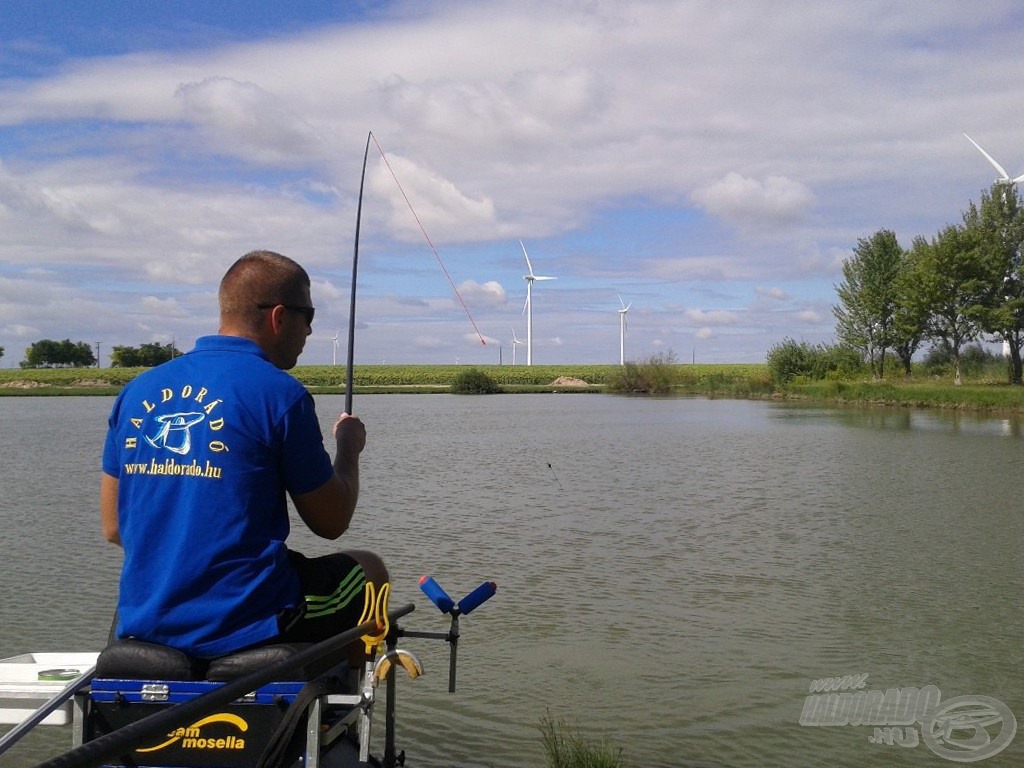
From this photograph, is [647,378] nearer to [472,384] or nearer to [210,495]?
[472,384]

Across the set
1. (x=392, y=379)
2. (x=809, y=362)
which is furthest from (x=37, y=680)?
(x=392, y=379)

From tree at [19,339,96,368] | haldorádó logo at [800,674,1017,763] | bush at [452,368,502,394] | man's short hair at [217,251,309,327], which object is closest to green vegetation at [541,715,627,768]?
haldorádó logo at [800,674,1017,763]

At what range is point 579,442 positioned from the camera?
2961 centimetres

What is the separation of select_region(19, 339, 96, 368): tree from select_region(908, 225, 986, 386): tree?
10018 centimetres

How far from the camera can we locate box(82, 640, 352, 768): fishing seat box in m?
2.94

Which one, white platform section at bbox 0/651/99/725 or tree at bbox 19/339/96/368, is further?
tree at bbox 19/339/96/368

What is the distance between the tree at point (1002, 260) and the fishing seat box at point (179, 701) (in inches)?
2093

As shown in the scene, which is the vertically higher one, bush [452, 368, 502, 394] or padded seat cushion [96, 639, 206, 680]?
bush [452, 368, 502, 394]

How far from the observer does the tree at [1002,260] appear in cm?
5128

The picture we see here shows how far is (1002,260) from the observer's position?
171 feet

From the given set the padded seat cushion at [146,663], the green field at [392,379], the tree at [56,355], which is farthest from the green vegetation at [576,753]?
the tree at [56,355]

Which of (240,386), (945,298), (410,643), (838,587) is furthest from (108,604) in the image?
(945,298)

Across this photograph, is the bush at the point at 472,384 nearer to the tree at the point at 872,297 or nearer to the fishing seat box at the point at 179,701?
the tree at the point at 872,297

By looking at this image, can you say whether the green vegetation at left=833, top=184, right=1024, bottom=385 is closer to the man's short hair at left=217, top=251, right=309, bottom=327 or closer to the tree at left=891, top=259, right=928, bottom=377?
the tree at left=891, top=259, right=928, bottom=377
